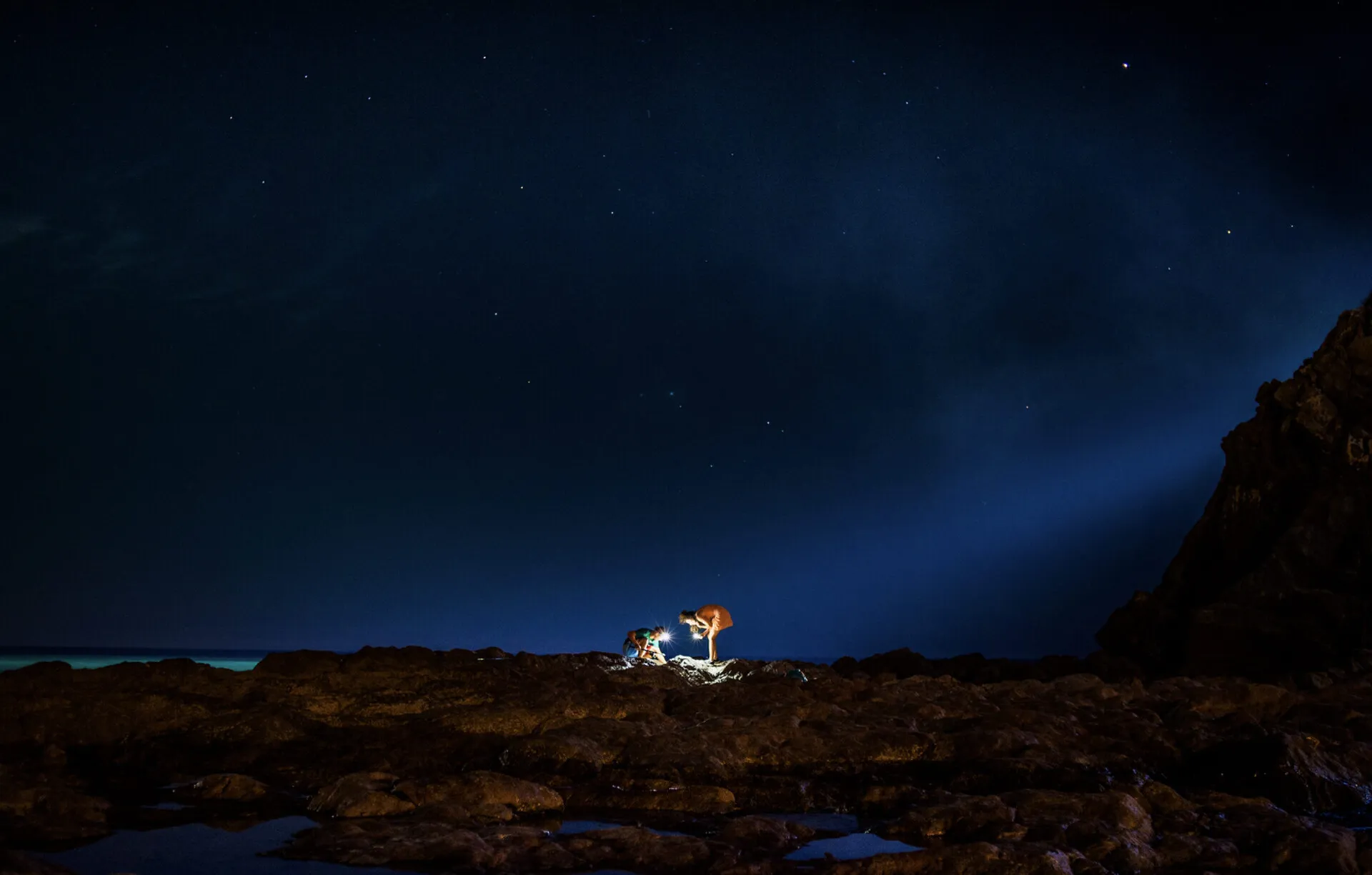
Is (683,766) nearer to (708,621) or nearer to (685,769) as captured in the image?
(685,769)

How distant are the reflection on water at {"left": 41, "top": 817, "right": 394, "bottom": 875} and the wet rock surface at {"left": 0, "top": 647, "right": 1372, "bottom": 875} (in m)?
0.22

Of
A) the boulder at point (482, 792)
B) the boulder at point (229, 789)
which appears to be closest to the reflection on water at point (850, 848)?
the boulder at point (482, 792)

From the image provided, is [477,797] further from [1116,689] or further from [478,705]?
[1116,689]

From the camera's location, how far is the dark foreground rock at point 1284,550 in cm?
2600

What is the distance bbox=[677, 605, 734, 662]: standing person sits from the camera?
1211 inches

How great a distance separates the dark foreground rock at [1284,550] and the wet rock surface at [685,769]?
8947 mm

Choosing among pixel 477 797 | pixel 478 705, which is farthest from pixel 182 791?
pixel 478 705

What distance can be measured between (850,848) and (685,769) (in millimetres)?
3203

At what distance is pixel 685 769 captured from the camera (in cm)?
1095

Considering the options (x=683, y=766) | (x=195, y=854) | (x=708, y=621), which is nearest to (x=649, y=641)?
(x=708, y=621)

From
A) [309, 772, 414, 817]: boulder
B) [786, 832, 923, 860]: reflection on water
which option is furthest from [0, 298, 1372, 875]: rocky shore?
[786, 832, 923, 860]: reflection on water

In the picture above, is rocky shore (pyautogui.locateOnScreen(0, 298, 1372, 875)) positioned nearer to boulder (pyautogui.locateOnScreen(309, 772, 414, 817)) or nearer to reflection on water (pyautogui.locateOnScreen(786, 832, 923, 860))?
boulder (pyautogui.locateOnScreen(309, 772, 414, 817))

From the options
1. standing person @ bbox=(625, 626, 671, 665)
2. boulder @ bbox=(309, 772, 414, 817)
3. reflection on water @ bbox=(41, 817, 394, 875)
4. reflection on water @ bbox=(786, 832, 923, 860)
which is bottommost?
reflection on water @ bbox=(786, 832, 923, 860)

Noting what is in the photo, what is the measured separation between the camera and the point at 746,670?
24.7 m
